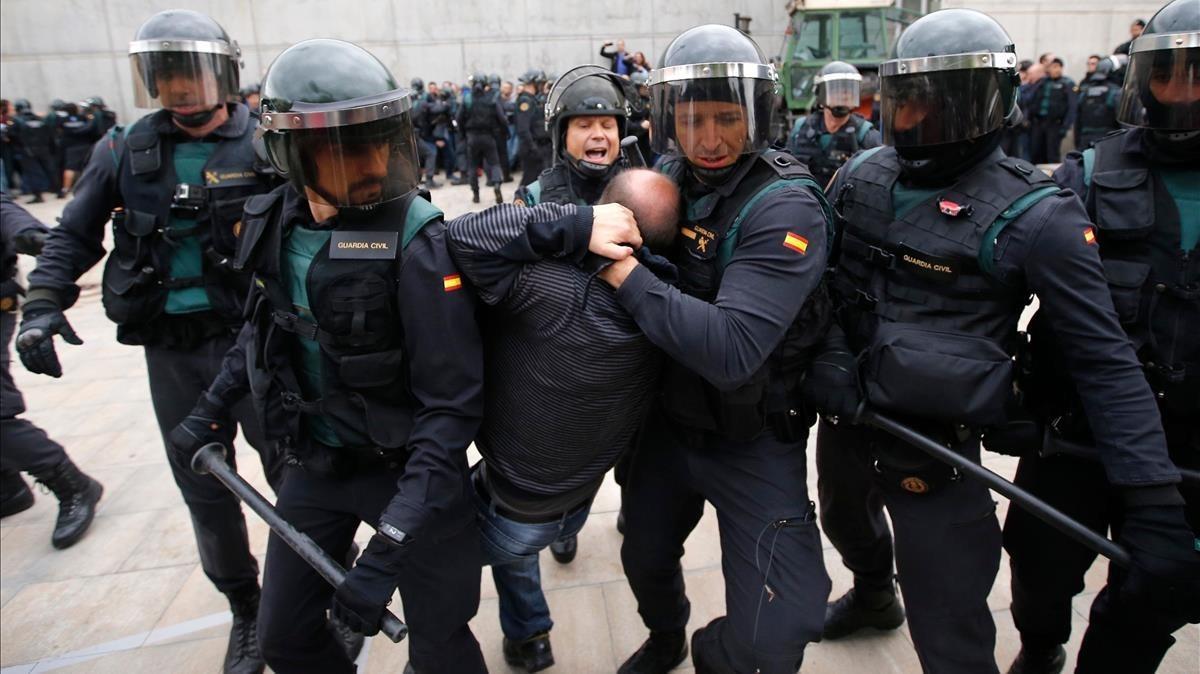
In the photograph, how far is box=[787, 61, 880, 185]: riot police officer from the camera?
258 inches

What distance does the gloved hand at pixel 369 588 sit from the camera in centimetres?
167

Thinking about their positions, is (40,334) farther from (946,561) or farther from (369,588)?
(946,561)

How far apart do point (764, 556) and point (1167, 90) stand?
63.9 inches

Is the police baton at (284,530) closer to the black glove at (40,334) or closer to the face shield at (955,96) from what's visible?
the black glove at (40,334)

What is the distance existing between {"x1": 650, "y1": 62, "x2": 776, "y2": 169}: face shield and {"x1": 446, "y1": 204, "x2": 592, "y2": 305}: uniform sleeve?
45 centimetres

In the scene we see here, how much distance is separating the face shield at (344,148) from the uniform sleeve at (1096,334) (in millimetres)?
1547

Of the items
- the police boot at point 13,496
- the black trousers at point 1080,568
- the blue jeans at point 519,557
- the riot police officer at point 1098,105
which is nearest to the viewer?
the black trousers at point 1080,568

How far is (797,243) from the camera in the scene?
6.10ft

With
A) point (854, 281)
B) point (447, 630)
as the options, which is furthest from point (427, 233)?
point (854, 281)

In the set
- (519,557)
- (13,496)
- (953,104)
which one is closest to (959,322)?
(953,104)

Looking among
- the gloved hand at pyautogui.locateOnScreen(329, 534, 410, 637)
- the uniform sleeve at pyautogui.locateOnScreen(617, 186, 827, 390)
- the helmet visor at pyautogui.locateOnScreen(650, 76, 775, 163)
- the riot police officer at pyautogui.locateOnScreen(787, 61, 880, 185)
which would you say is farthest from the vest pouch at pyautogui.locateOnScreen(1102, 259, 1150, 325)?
the riot police officer at pyautogui.locateOnScreen(787, 61, 880, 185)

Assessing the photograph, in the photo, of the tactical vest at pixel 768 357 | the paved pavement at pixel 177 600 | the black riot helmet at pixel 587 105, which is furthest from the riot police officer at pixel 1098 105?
the tactical vest at pixel 768 357

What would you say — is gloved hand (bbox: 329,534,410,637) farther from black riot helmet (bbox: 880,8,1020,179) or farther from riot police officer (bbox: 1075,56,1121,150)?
riot police officer (bbox: 1075,56,1121,150)

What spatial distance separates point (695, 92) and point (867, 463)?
1.14 m
